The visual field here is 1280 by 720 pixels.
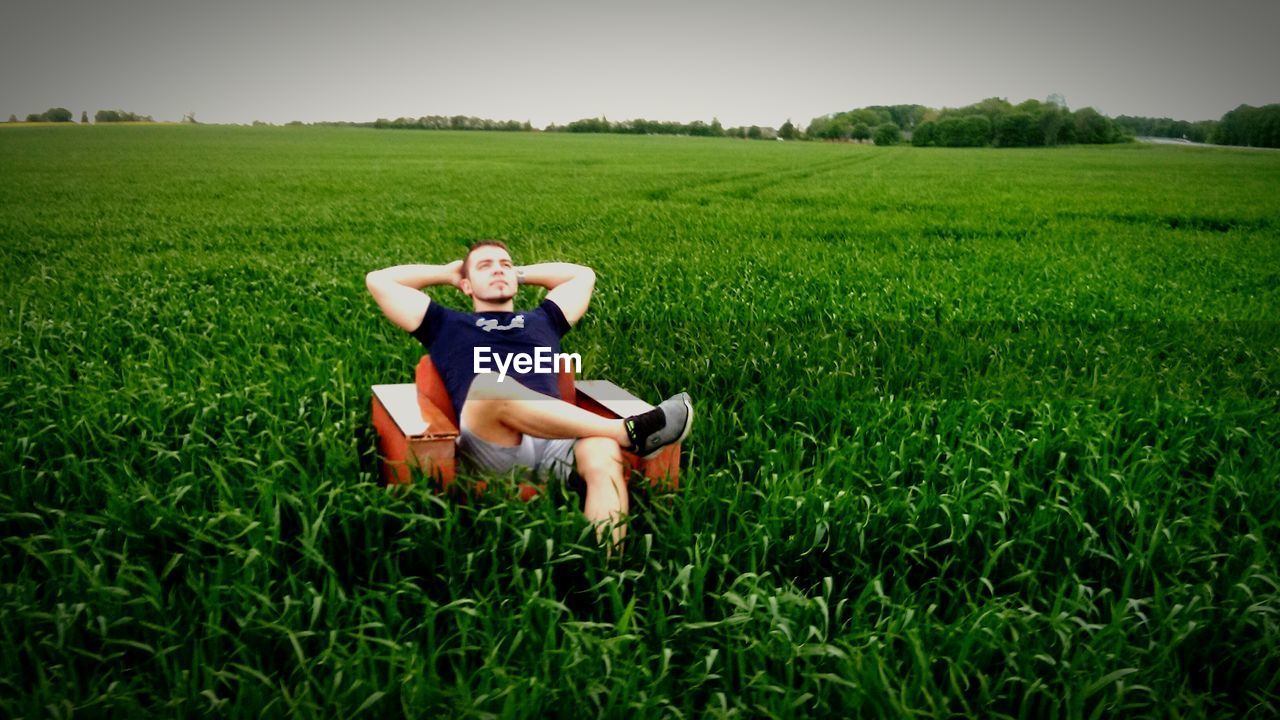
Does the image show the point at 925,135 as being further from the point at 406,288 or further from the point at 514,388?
the point at 514,388

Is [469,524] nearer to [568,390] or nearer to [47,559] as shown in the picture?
[568,390]

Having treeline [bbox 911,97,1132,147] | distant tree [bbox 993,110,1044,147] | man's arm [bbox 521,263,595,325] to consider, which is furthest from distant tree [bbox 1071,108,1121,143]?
man's arm [bbox 521,263,595,325]

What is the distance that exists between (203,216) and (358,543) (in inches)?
534

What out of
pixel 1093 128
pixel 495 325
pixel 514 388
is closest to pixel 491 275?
pixel 495 325

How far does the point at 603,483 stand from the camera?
3295 mm

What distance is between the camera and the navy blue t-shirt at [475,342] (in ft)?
12.0

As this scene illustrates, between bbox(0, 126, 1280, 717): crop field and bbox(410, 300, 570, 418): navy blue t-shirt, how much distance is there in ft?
1.70

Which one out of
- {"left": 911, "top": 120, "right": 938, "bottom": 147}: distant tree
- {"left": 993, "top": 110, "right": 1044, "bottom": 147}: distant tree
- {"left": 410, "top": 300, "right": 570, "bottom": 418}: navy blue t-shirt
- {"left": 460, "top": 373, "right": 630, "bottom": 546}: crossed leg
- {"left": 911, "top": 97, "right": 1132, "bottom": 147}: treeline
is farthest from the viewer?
{"left": 911, "top": 120, "right": 938, "bottom": 147}: distant tree

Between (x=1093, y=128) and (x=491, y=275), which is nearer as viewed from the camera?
(x=491, y=275)

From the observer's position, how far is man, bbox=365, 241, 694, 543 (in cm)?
335

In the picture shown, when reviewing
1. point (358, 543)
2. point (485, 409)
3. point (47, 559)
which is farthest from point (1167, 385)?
point (47, 559)

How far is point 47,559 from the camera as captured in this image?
2951 millimetres

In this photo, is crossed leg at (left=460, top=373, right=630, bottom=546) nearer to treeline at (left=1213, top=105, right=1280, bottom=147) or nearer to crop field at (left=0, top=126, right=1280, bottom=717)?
crop field at (left=0, top=126, right=1280, bottom=717)

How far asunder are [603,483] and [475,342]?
0.91m
